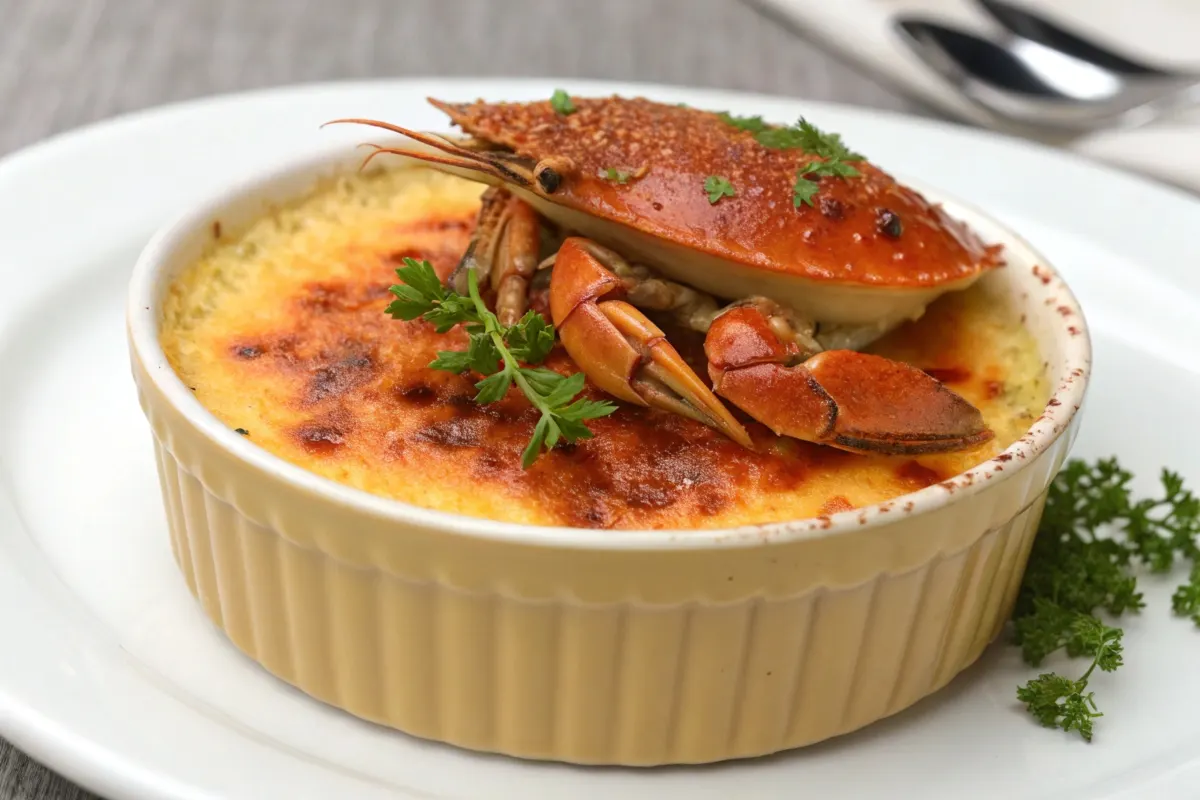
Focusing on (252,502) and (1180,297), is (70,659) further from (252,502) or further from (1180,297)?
(1180,297)

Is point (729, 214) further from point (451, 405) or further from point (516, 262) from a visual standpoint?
point (451, 405)

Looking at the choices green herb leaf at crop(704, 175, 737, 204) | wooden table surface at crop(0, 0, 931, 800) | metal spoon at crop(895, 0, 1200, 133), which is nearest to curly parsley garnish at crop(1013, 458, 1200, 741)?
green herb leaf at crop(704, 175, 737, 204)

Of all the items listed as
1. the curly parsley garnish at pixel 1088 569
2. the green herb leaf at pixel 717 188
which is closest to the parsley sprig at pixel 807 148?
the green herb leaf at pixel 717 188

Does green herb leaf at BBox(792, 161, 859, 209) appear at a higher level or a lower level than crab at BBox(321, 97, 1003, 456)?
higher

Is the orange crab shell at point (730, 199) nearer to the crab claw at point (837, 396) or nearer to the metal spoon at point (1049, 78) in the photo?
the crab claw at point (837, 396)

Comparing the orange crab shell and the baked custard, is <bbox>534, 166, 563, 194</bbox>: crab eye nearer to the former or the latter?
the orange crab shell

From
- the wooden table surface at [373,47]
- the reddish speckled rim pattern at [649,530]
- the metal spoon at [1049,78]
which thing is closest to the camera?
the reddish speckled rim pattern at [649,530]

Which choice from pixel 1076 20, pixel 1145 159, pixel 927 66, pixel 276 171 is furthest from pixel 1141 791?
pixel 1076 20
